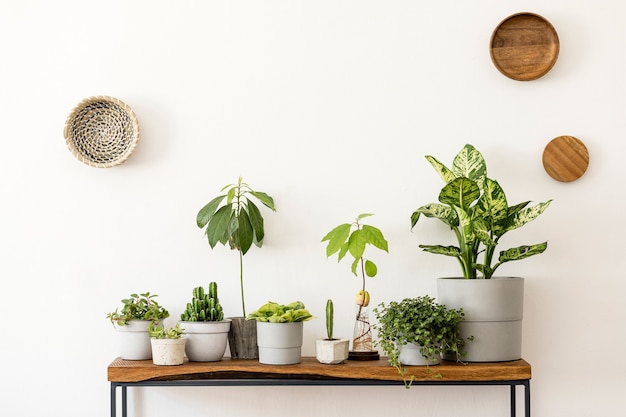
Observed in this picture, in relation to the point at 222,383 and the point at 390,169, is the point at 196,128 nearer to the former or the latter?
the point at 390,169

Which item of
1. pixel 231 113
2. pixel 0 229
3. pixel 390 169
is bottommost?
pixel 0 229

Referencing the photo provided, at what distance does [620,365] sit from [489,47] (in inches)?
40.7

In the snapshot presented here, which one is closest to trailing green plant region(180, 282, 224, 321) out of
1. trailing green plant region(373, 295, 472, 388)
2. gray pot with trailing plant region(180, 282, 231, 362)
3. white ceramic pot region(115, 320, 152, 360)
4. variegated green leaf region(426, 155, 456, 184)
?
gray pot with trailing plant region(180, 282, 231, 362)

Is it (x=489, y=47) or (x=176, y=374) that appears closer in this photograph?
(x=176, y=374)

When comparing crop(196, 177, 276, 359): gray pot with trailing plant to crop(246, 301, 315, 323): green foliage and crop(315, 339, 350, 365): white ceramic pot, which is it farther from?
crop(315, 339, 350, 365): white ceramic pot

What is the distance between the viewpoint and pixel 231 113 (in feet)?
7.93

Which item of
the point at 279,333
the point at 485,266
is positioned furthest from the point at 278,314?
the point at 485,266

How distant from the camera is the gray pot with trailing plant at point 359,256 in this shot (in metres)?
2.16

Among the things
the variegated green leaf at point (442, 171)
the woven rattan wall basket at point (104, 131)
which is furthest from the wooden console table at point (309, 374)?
the woven rattan wall basket at point (104, 131)

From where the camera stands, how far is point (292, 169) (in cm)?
240

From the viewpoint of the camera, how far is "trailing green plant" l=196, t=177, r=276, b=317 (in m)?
2.25

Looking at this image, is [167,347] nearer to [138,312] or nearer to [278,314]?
[138,312]

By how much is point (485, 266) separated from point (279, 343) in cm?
61

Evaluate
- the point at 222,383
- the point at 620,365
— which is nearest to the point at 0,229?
the point at 222,383
